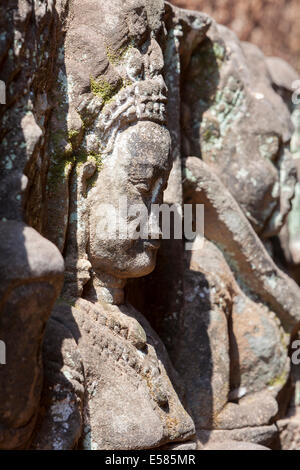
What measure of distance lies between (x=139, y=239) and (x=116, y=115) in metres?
0.33

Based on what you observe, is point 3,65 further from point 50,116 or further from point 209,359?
point 209,359

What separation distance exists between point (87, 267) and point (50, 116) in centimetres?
40

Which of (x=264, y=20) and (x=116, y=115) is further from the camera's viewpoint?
(x=264, y=20)

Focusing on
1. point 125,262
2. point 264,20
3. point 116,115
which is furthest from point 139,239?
point 264,20

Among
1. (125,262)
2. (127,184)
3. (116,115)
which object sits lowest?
(125,262)

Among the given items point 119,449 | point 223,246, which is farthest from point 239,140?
point 119,449

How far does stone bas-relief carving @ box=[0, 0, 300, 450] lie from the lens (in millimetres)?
1790

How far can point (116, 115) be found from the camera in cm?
218

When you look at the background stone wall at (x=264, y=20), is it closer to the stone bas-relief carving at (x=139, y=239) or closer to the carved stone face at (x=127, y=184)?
the stone bas-relief carving at (x=139, y=239)

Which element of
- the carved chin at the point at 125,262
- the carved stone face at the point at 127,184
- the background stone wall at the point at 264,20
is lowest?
the carved chin at the point at 125,262

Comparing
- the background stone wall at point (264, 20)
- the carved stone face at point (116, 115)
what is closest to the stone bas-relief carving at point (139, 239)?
the carved stone face at point (116, 115)

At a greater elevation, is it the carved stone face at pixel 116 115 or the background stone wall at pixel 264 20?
the background stone wall at pixel 264 20

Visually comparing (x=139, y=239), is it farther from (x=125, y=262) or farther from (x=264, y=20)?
(x=264, y=20)

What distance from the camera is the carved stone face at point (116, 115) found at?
2166 mm
